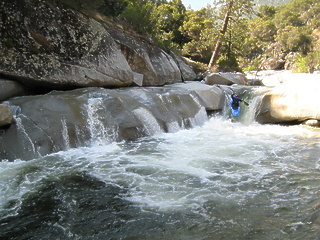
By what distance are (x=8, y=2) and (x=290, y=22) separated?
58.9m

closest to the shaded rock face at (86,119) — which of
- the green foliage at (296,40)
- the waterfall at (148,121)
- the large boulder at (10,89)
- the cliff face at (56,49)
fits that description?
the waterfall at (148,121)

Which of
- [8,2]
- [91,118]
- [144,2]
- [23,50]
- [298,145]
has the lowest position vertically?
[298,145]

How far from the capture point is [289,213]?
4.02m

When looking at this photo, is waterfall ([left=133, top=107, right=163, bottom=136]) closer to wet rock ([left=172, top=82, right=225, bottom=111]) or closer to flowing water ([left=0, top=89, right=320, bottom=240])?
flowing water ([left=0, top=89, right=320, bottom=240])

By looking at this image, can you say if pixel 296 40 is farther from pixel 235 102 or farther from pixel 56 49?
pixel 56 49

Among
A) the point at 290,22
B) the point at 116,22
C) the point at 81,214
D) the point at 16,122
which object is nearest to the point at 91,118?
the point at 16,122

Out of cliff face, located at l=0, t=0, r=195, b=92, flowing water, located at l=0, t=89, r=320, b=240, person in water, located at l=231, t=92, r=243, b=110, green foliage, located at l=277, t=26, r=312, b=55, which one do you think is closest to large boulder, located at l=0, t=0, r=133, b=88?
cliff face, located at l=0, t=0, r=195, b=92

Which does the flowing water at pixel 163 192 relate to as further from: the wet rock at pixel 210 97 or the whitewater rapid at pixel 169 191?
the wet rock at pixel 210 97

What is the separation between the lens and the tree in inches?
776

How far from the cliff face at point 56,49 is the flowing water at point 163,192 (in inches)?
89.7

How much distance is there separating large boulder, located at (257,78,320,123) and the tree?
933 cm

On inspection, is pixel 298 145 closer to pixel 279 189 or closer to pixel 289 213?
pixel 279 189

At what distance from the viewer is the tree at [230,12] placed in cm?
1971

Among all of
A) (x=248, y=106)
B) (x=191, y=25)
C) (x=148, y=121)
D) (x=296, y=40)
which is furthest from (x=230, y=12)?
(x=296, y=40)
